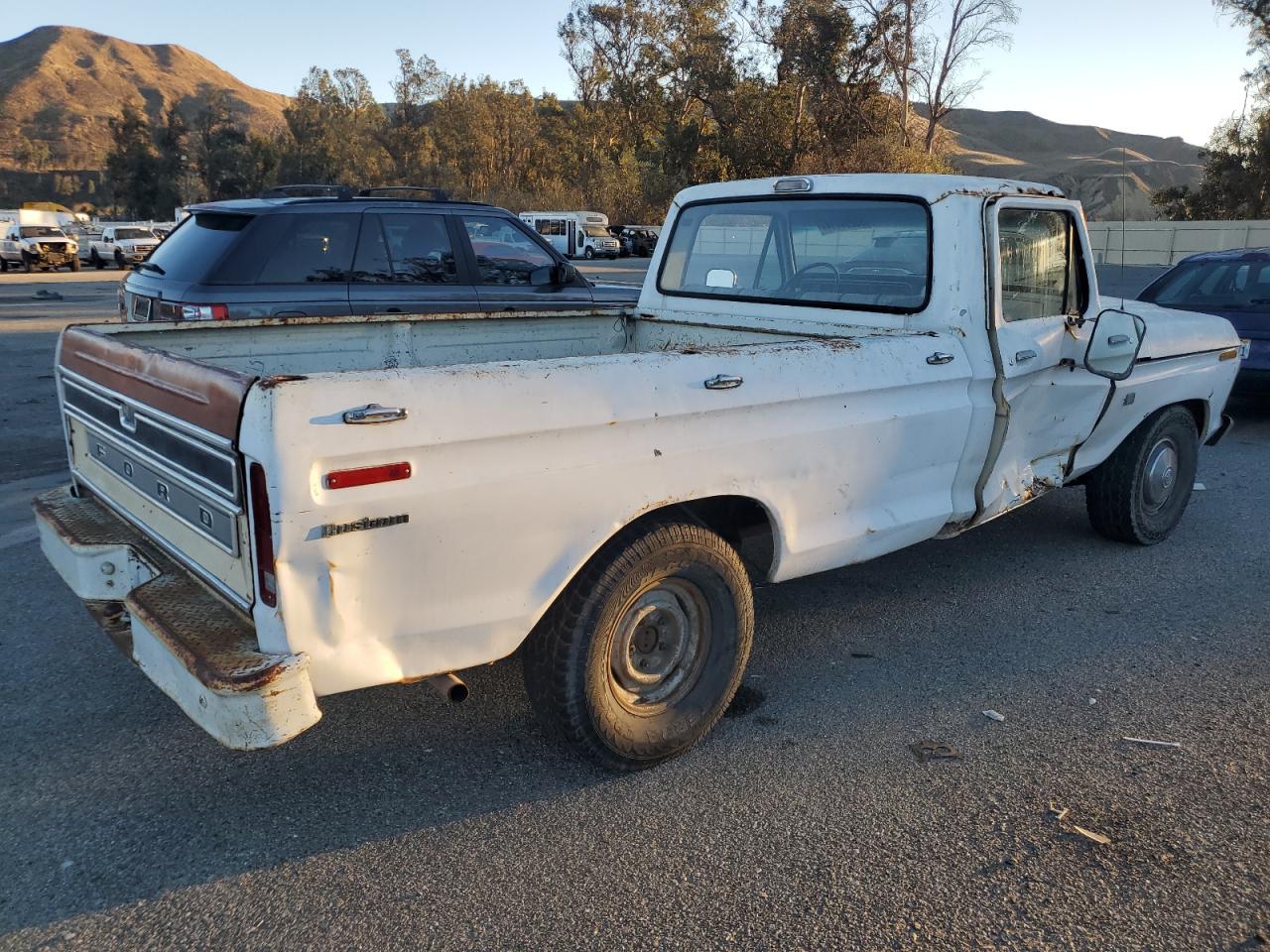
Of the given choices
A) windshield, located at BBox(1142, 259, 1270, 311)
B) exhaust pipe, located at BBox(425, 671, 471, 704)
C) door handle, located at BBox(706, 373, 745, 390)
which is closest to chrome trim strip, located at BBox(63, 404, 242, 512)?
exhaust pipe, located at BBox(425, 671, 471, 704)

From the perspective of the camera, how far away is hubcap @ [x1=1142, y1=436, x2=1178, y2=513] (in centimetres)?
535

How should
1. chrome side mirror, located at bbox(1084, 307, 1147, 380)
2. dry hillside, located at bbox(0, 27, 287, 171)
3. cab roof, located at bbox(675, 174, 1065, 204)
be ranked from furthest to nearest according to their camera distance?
dry hillside, located at bbox(0, 27, 287, 171) → chrome side mirror, located at bbox(1084, 307, 1147, 380) → cab roof, located at bbox(675, 174, 1065, 204)

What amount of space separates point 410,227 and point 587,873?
5567 mm

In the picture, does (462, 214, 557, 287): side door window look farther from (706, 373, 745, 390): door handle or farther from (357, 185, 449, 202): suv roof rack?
(706, 373, 745, 390): door handle

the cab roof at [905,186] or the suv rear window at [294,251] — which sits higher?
the cab roof at [905,186]

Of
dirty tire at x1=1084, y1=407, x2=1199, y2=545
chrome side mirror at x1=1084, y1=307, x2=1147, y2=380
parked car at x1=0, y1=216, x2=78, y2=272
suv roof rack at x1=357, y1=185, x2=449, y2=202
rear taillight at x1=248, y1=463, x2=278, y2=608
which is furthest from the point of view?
parked car at x1=0, y1=216, x2=78, y2=272

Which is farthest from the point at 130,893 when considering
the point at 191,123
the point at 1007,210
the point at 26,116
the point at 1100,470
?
the point at 26,116

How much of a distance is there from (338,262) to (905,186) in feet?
13.8

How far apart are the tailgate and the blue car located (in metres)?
8.47

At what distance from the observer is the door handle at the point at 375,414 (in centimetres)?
235

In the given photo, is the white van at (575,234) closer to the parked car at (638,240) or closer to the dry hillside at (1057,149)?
the parked car at (638,240)

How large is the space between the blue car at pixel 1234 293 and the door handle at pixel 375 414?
820 cm

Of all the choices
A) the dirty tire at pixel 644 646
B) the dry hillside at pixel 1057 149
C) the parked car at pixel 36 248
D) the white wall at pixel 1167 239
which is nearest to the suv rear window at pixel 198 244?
the dirty tire at pixel 644 646

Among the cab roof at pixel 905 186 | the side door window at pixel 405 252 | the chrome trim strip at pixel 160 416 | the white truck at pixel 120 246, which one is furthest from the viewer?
the white truck at pixel 120 246
